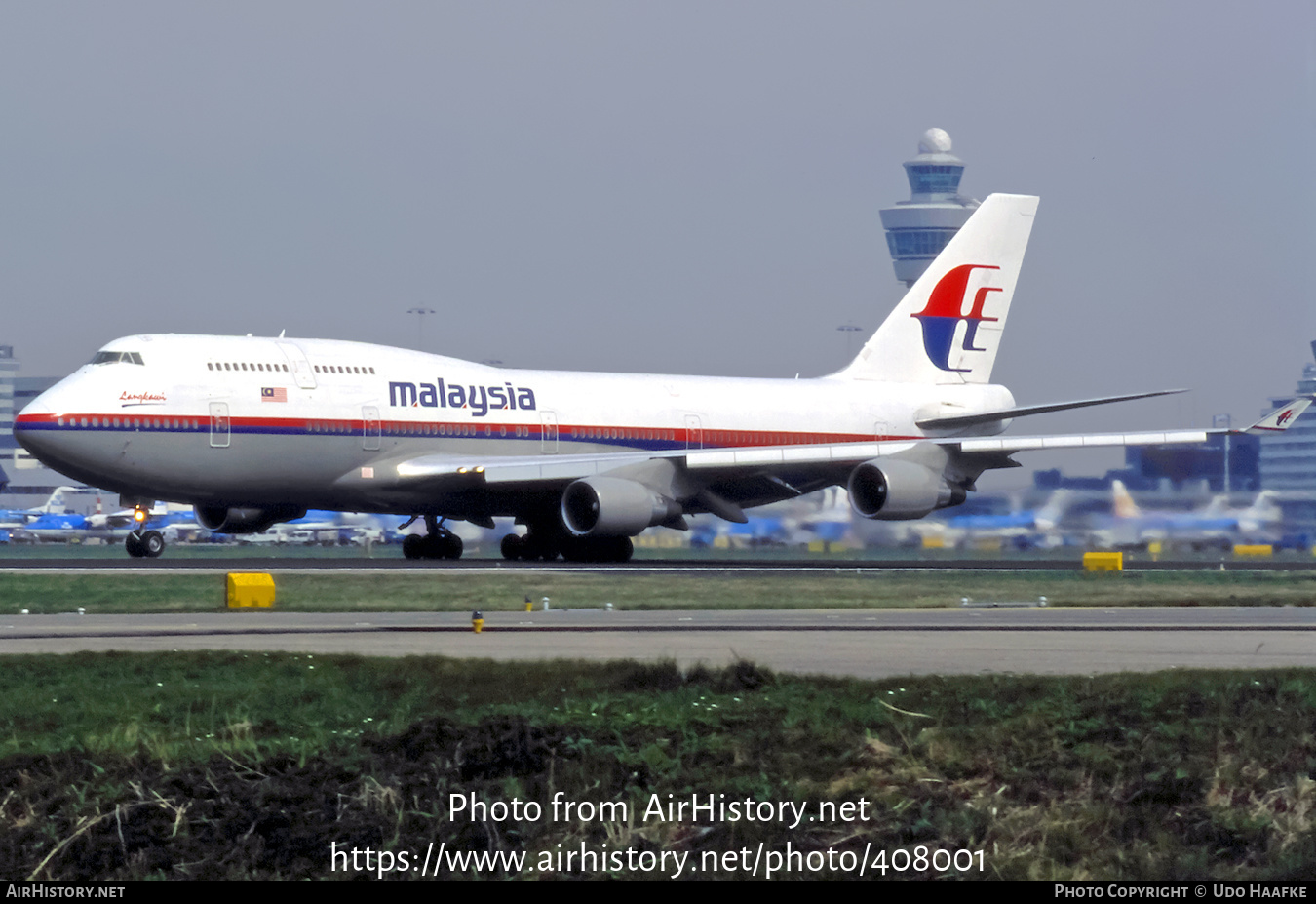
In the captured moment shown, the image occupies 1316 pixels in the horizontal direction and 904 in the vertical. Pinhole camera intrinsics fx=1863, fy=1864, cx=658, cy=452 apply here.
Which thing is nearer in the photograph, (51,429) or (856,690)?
(856,690)

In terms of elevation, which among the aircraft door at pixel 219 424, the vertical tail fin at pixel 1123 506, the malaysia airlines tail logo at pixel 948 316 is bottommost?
the vertical tail fin at pixel 1123 506

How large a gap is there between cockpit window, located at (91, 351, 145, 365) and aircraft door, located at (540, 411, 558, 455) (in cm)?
999

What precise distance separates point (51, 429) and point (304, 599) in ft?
40.9

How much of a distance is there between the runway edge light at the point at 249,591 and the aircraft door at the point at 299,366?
14.5m

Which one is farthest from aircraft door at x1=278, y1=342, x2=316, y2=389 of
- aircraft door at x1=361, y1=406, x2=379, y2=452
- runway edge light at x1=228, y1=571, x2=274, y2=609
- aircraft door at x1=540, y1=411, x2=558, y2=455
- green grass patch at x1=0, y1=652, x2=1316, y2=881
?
green grass patch at x1=0, y1=652, x2=1316, y2=881

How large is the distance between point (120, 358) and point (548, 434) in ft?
34.6

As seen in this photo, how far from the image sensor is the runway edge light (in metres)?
27.7

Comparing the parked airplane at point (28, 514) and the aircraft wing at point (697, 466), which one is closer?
the aircraft wing at point (697, 466)

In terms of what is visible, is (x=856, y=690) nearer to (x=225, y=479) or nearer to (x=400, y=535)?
(x=225, y=479)

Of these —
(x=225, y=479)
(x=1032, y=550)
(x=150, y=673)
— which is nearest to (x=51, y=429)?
(x=225, y=479)

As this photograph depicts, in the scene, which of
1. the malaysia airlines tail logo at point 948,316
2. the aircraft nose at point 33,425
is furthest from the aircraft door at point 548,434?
the malaysia airlines tail logo at point 948,316

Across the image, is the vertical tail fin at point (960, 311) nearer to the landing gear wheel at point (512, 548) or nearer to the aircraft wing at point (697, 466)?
the aircraft wing at point (697, 466)

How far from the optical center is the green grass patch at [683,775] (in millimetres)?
11312

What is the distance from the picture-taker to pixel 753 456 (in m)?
43.9
